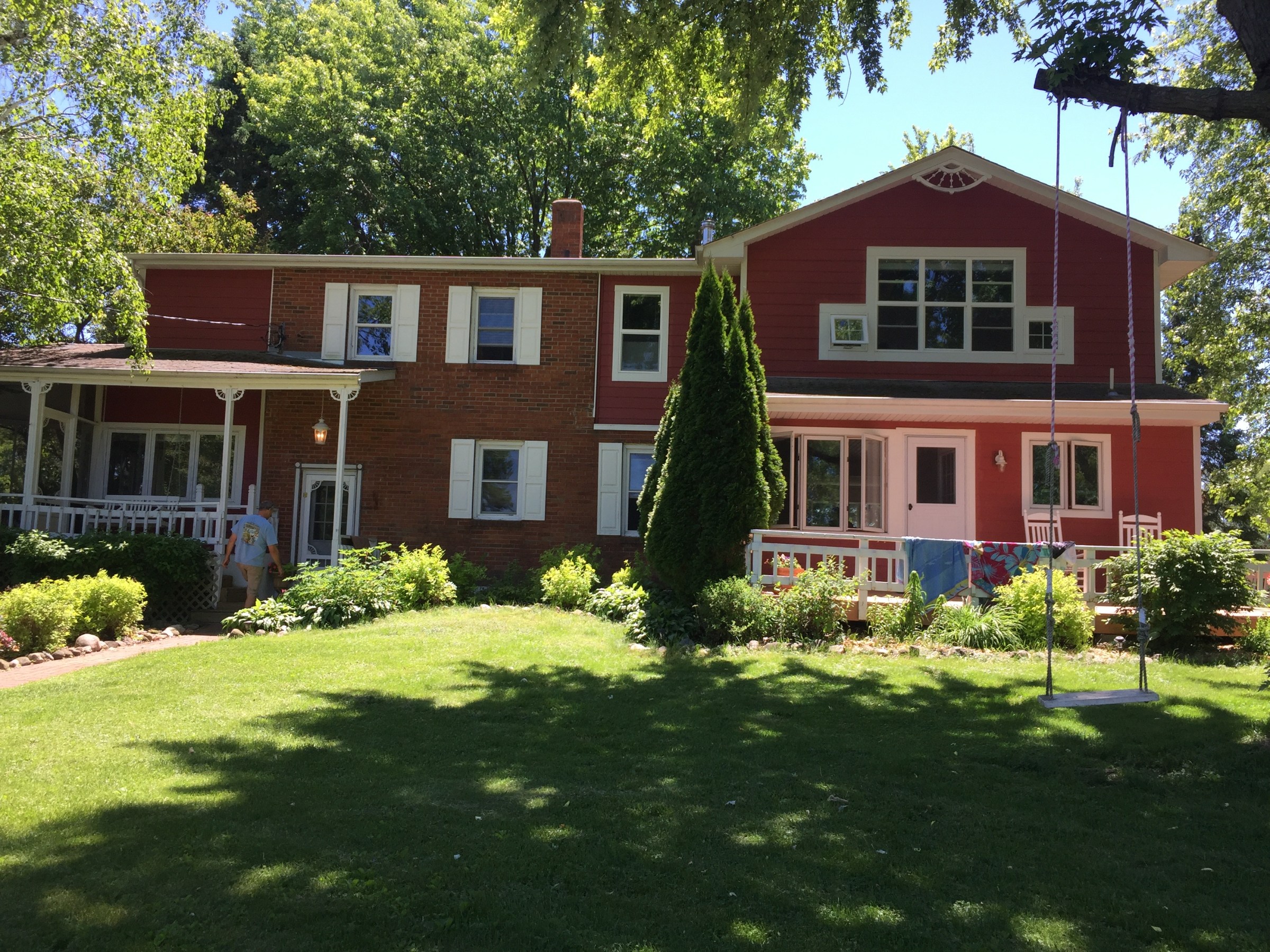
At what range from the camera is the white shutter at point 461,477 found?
15.6 m

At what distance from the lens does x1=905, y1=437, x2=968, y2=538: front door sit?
13.5m

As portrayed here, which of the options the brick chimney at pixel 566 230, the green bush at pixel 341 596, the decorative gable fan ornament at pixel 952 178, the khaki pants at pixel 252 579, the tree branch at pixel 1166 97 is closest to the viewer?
the tree branch at pixel 1166 97

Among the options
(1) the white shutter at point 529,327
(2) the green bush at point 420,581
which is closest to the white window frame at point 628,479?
(1) the white shutter at point 529,327

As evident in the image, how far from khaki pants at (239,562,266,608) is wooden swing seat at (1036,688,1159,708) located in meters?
10.0

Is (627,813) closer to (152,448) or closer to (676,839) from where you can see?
(676,839)

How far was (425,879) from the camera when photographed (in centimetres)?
370

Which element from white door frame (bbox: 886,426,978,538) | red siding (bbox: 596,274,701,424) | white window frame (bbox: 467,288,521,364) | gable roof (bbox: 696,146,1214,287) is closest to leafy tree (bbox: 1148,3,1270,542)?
gable roof (bbox: 696,146,1214,287)

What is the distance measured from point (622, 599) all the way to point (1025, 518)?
6231 mm

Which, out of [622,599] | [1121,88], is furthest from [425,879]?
[622,599]

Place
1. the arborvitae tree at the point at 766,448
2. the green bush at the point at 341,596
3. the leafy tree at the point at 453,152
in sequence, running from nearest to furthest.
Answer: the green bush at the point at 341,596, the arborvitae tree at the point at 766,448, the leafy tree at the point at 453,152

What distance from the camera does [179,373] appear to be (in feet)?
45.0

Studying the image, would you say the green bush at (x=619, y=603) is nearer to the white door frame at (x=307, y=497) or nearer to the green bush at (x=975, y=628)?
the green bush at (x=975, y=628)

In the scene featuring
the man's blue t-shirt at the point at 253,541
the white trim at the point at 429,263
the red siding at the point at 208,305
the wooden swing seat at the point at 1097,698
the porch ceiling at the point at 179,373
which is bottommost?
the wooden swing seat at the point at 1097,698

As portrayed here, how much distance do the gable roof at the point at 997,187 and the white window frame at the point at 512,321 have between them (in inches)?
130
